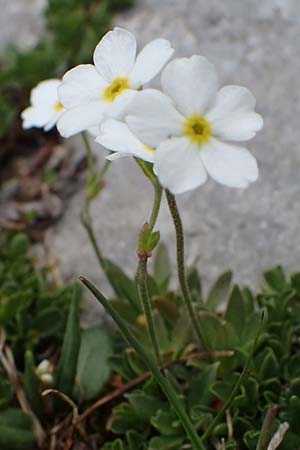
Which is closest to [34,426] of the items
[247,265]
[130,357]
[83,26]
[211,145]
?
[130,357]

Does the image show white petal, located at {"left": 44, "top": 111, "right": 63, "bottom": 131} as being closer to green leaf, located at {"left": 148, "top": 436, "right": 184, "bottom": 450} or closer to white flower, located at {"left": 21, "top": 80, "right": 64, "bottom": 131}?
white flower, located at {"left": 21, "top": 80, "right": 64, "bottom": 131}

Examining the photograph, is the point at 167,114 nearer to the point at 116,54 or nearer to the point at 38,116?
the point at 116,54

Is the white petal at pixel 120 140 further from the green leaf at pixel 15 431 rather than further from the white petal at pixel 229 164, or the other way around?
the green leaf at pixel 15 431

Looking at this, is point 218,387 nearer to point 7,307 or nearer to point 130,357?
point 130,357

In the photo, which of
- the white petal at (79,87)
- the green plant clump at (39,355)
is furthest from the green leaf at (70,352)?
the white petal at (79,87)

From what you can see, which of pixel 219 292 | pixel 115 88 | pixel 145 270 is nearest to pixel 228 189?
pixel 219 292

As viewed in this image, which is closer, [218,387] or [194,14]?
[218,387]

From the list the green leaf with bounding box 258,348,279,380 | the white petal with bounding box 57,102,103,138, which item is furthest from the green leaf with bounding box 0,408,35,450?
the white petal with bounding box 57,102,103,138
